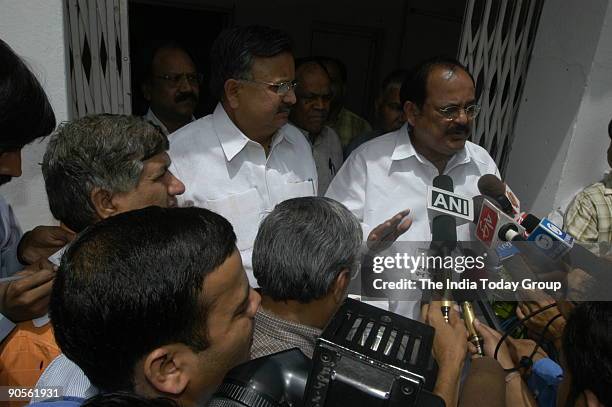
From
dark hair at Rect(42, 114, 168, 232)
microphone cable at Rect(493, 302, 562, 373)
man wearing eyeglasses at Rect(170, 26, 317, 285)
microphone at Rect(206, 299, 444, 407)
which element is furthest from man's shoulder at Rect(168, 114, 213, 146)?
microphone cable at Rect(493, 302, 562, 373)

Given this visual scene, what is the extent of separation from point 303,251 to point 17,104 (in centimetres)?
85

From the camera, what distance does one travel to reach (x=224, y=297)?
976 millimetres

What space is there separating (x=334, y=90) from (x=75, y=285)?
2.81 meters

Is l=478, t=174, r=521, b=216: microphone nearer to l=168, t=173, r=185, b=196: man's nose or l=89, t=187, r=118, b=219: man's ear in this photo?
l=168, t=173, r=185, b=196: man's nose

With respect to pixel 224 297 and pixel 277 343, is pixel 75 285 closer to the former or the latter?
pixel 224 297

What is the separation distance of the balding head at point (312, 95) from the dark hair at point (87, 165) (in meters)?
1.58

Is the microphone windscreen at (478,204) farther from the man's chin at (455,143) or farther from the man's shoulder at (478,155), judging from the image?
the man's shoulder at (478,155)

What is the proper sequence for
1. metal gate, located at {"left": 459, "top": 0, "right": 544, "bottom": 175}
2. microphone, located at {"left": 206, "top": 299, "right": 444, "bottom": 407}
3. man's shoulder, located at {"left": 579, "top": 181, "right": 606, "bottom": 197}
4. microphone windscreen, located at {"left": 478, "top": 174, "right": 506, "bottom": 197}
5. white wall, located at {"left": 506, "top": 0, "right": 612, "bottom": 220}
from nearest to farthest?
microphone, located at {"left": 206, "top": 299, "right": 444, "bottom": 407} < microphone windscreen, located at {"left": 478, "top": 174, "right": 506, "bottom": 197} < man's shoulder, located at {"left": 579, "top": 181, "right": 606, "bottom": 197} < white wall, located at {"left": 506, "top": 0, "right": 612, "bottom": 220} < metal gate, located at {"left": 459, "top": 0, "right": 544, "bottom": 175}

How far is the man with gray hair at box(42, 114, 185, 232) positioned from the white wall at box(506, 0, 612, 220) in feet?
8.17

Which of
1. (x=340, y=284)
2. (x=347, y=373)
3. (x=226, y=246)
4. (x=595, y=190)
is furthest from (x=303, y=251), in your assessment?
(x=595, y=190)

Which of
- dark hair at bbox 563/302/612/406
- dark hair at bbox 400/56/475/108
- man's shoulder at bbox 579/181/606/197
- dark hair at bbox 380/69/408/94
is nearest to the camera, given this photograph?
dark hair at bbox 563/302/612/406

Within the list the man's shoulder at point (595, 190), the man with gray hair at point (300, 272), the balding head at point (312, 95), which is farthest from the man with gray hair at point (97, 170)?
the man's shoulder at point (595, 190)

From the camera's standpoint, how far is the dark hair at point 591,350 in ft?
3.54

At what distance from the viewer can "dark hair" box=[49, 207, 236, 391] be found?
86 centimetres
